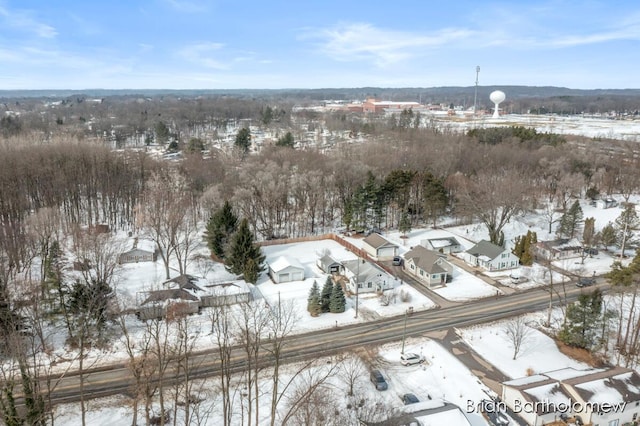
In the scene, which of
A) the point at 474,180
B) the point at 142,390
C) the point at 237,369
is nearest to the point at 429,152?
the point at 474,180

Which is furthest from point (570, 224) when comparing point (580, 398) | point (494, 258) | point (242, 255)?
point (242, 255)

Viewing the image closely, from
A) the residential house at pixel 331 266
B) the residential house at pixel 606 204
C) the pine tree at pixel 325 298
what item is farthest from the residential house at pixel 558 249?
the pine tree at pixel 325 298

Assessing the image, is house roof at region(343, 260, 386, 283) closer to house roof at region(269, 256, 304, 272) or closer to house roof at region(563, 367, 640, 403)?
house roof at region(269, 256, 304, 272)

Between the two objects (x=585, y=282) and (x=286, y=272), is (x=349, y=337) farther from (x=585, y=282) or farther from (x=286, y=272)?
(x=585, y=282)

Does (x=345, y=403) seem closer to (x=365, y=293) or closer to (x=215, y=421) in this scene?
Result: (x=215, y=421)

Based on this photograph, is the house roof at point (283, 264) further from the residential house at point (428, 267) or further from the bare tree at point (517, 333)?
the bare tree at point (517, 333)
